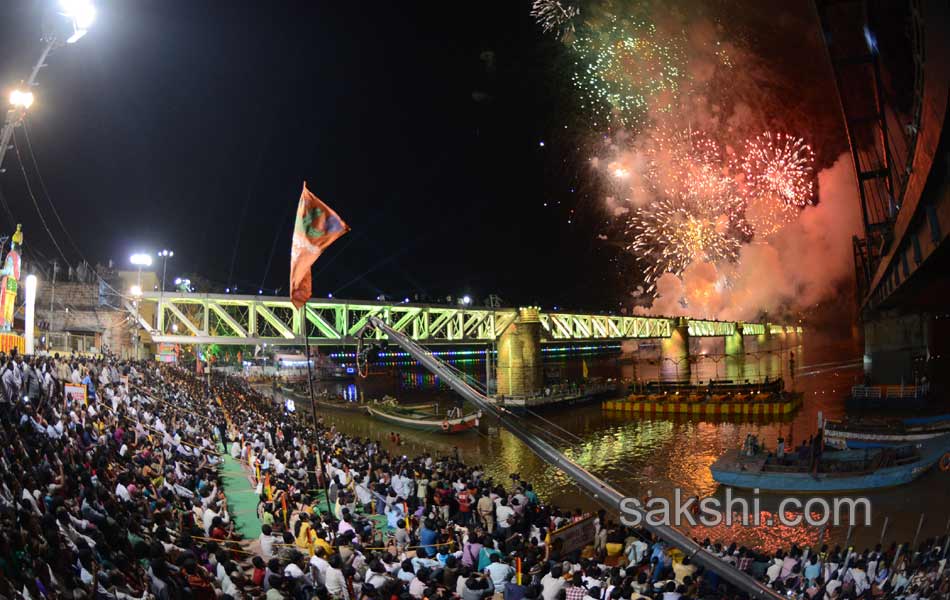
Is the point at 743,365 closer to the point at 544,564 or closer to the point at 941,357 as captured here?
the point at 941,357

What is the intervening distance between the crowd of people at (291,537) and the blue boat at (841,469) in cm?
1006

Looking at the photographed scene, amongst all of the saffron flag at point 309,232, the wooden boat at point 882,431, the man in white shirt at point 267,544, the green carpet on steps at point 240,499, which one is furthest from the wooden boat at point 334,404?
the saffron flag at point 309,232

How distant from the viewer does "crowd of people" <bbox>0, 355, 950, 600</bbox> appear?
8.37 meters

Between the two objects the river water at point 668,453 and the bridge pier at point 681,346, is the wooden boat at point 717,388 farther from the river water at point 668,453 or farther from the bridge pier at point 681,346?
the bridge pier at point 681,346

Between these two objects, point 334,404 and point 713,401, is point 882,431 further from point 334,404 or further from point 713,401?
point 334,404

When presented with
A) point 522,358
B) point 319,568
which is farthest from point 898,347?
point 319,568

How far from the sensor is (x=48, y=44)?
14672 mm

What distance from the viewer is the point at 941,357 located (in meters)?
40.9

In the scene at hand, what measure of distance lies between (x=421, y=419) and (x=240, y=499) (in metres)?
28.8

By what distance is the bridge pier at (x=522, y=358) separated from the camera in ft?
187

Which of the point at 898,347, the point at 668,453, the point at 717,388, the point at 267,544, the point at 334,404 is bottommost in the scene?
the point at 668,453

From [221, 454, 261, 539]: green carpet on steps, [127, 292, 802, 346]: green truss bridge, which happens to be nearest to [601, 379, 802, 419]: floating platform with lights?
[127, 292, 802, 346]: green truss bridge

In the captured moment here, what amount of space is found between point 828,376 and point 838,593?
231 feet

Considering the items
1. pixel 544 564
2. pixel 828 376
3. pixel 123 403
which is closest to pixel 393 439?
pixel 123 403
